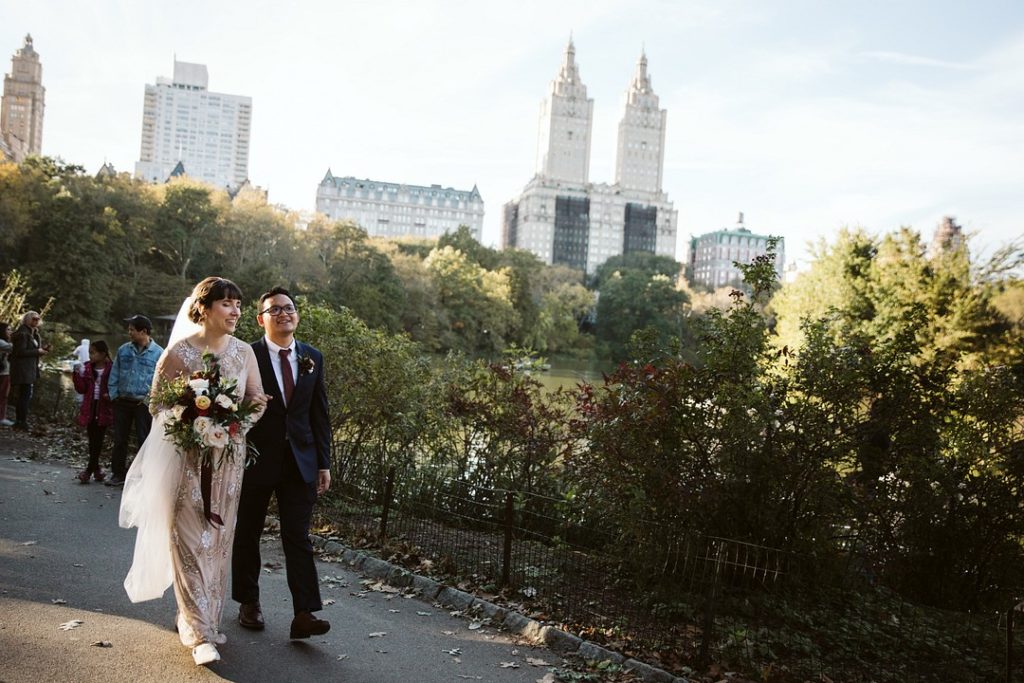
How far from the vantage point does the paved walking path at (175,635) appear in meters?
4.88

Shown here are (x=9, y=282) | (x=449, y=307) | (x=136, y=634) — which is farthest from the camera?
(x=449, y=307)

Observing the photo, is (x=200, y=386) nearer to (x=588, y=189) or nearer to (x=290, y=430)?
(x=290, y=430)

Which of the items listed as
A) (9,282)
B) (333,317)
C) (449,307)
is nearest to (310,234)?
(449,307)

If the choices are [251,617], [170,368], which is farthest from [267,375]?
[251,617]

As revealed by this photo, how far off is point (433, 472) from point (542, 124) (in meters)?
191

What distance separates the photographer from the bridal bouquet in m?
5.07

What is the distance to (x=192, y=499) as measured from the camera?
5.19 metres

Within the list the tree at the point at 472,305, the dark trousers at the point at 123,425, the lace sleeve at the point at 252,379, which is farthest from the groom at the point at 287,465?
the tree at the point at 472,305

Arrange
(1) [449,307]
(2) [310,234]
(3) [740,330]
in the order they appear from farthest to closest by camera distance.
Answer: (1) [449,307]
(2) [310,234]
(3) [740,330]

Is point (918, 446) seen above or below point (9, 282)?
below

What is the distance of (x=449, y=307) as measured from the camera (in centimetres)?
6444

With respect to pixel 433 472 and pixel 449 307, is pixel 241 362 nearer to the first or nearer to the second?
pixel 433 472

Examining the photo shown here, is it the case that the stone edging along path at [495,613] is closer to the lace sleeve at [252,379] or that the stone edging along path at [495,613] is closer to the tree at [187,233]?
the lace sleeve at [252,379]

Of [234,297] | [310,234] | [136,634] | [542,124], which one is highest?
[542,124]
